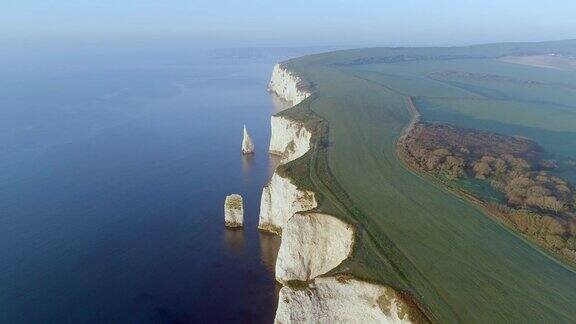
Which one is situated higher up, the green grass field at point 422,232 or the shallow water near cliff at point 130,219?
the green grass field at point 422,232

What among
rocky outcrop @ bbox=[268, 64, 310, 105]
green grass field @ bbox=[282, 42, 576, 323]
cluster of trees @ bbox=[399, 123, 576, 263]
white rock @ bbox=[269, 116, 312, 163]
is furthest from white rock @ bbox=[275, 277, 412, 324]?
rocky outcrop @ bbox=[268, 64, 310, 105]

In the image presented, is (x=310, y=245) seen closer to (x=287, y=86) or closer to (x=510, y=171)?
(x=510, y=171)

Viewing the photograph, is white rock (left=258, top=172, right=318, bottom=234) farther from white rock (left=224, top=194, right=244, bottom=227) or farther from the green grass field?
white rock (left=224, top=194, right=244, bottom=227)

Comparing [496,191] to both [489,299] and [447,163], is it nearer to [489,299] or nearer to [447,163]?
[447,163]

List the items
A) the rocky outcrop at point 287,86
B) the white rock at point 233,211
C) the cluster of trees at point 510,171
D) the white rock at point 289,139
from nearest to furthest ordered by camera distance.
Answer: the cluster of trees at point 510,171, the white rock at point 233,211, the white rock at point 289,139, the rocky outcrop at point 287,86

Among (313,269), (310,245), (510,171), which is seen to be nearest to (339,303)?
(313,269)

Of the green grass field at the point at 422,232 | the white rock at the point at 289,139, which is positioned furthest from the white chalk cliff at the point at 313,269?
the white rock at the point at 289,139

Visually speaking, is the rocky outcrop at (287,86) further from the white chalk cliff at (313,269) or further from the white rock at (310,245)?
the white rock at (310,245)

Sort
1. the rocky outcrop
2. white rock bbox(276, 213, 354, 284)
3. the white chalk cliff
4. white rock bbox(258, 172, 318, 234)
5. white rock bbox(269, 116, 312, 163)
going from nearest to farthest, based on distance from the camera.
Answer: the white chalk cliff < white rock bbox(276, 213, 354, 284) < white rock bbox(258, 172, 318, 234) < white rock bbox(269, 116, 312, 163) < the rocky outcrop
